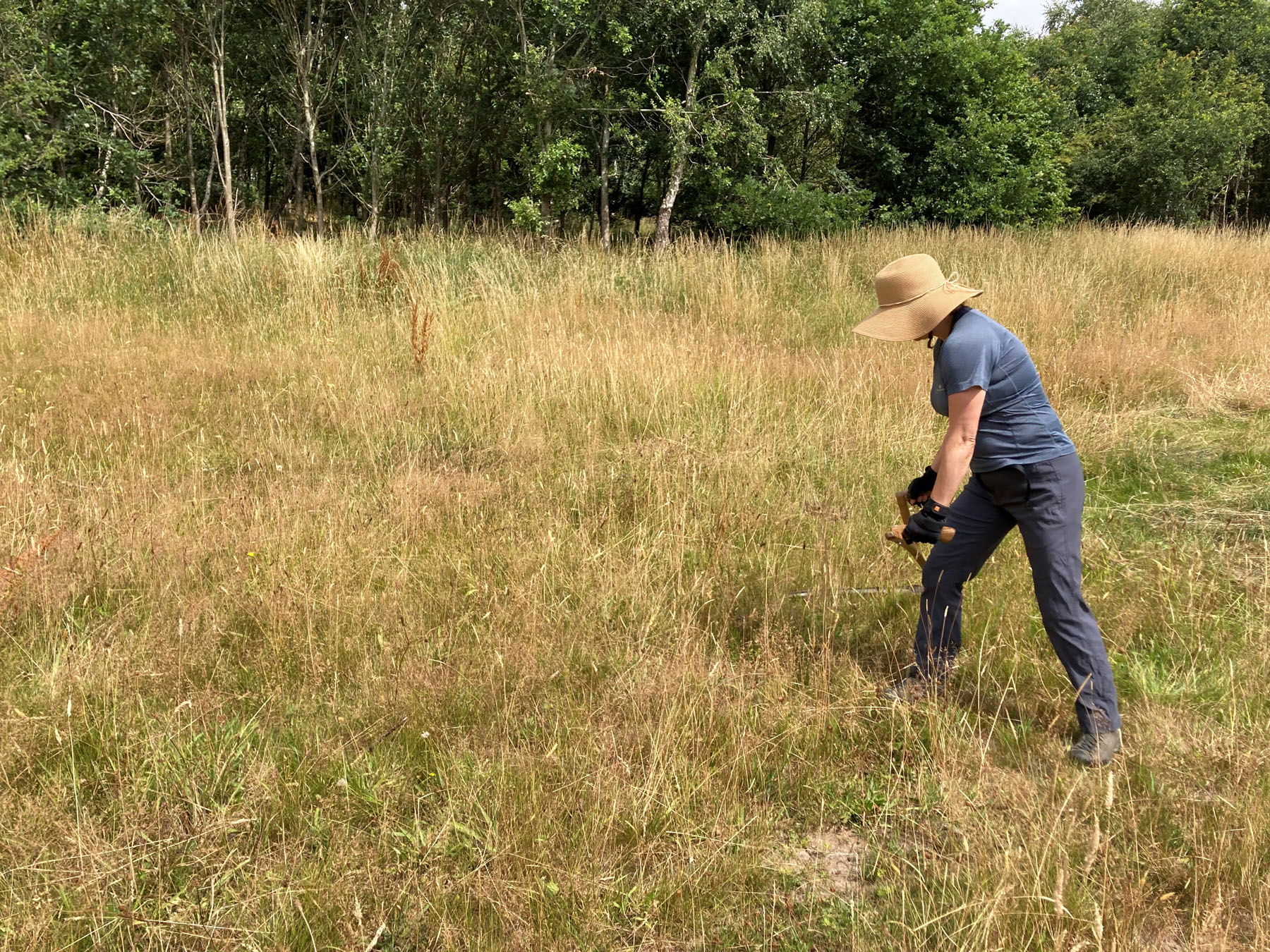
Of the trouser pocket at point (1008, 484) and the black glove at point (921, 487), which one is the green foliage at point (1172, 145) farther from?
the trouser pocket at point (1008, 484)

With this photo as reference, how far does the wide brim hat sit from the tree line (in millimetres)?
12086

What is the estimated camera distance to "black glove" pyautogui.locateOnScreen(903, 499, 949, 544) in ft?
9.57

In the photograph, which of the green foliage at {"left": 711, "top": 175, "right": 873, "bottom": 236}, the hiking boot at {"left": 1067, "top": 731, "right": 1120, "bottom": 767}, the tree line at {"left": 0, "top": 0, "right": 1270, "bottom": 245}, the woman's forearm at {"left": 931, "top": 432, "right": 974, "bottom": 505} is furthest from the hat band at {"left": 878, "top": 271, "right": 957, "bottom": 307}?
the green foliage at {"left": 711, "top": 175, "right": 873, "bottom": 236}

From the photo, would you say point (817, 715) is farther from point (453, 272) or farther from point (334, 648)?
point (453, 272)

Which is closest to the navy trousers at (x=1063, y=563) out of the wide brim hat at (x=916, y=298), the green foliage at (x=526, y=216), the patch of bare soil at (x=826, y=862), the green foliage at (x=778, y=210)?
the wide brim hat at (x=916, y=298)

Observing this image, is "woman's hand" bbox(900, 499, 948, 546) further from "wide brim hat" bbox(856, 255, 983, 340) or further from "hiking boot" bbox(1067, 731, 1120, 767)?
"hiking boot" bbox(1067, 731, 1120, 767)

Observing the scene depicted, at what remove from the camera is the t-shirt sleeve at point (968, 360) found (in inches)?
113

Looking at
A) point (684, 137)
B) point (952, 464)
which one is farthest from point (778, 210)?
point (952, 464)

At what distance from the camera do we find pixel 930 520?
2916 millimetres

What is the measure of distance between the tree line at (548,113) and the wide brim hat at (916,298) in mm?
12086

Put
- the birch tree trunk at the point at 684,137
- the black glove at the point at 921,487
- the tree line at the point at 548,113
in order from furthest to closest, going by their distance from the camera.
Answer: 1. the birch tree trunk at the point at 684,137
2. the tree line at the point at 548,113
3. the black glove at the point at 921,487

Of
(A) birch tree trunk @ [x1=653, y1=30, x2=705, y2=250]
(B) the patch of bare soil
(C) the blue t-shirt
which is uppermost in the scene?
(A) birch tree trunk @ [x1=653, y1=30, x2=705, y2=250]

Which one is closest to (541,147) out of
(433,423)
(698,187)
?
(698,187)

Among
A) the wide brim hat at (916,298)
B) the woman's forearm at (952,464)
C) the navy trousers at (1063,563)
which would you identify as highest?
the wide brim hat at (916,298)
